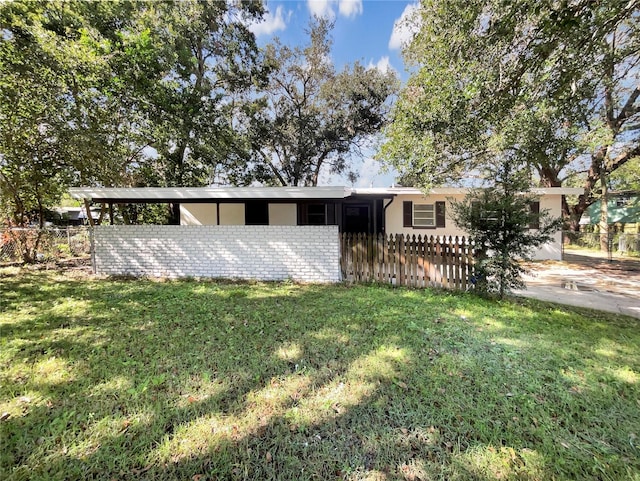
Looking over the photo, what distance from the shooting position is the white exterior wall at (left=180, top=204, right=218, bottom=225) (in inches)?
423

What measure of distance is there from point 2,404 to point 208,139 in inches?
422

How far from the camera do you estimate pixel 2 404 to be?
2.33 m

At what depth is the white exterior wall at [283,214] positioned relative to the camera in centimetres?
1057

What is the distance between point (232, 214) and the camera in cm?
1058

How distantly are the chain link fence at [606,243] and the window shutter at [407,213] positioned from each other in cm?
647

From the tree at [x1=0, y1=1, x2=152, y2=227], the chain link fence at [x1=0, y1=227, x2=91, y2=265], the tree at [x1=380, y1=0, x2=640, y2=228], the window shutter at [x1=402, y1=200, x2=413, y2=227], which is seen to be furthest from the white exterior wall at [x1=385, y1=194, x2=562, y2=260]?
the chain link fence at [x1=0, y1=227, x2=91, y2=265]

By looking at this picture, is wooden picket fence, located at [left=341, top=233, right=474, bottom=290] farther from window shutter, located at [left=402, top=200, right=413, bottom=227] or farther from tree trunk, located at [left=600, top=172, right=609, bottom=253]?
tree trunk, located at [left=600, top=172, right=609, bottom=253]

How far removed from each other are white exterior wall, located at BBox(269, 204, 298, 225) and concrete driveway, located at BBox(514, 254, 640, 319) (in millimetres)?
7203

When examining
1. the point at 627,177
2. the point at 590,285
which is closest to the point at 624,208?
the point at 627,177

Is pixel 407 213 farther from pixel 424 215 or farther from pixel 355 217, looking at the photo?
pixel 355 217

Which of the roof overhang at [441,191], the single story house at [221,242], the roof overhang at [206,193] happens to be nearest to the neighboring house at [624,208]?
the roof overhang at [441,191]

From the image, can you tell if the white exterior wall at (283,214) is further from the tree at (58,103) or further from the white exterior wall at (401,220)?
the tree at (58,103)

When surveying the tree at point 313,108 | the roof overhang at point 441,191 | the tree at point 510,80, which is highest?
the tree at point 313,108

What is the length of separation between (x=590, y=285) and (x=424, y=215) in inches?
213
